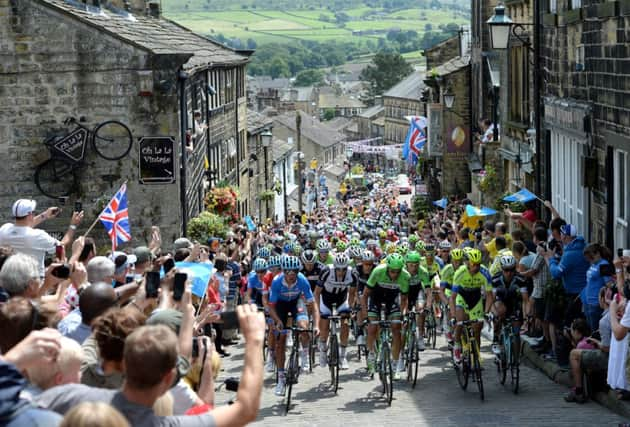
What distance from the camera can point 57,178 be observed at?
26.0 meters

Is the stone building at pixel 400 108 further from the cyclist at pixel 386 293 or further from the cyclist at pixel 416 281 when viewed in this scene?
the cyclist at pixel 386 293

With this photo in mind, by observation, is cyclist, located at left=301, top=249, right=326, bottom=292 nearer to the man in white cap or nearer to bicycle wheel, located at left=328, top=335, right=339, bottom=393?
bicycle wheel, located at left=328, top=335, right=339, bottom=393

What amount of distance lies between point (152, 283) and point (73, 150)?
705 inches

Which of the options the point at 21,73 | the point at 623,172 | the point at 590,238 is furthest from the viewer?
the point at 21,73

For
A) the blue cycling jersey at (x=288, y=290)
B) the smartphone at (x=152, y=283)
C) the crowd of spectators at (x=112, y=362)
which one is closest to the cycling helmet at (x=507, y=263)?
the blue cycling jersey at (x=288, y=290)

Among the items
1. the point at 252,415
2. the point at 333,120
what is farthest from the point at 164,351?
the point at 333,120

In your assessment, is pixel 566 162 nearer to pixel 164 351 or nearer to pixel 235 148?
pixel 164 351

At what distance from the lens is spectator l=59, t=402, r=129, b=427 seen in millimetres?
4602

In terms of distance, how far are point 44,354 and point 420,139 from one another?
54917 mm

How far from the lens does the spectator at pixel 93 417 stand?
4602 mm

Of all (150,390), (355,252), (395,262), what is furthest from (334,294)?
(150,390)

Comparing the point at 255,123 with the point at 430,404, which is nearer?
the point at 430,404

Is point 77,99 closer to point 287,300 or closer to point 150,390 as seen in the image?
point 287,300

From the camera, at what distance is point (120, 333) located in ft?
21.5
